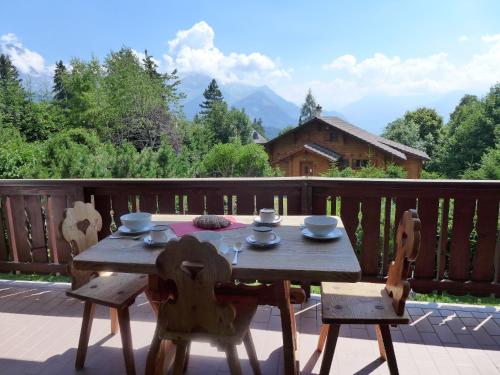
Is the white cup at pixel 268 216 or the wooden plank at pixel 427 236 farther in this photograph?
the wooden plank at pixel 427 236

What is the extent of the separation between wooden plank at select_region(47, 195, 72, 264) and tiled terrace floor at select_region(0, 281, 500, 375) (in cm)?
47

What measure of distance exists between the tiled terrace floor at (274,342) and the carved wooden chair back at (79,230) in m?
0.49

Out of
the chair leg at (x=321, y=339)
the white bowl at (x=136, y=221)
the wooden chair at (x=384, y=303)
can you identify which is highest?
the white bowl at (x=136, y=221)

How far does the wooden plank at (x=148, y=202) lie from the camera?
3074 mm

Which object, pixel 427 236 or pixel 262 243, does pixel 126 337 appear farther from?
pixel 427 236

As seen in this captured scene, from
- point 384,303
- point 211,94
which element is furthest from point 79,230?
point 211,94

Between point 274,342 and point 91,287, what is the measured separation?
115 cm

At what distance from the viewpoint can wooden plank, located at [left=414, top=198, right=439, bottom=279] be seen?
108 inches

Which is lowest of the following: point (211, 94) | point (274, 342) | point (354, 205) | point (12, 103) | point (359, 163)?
point (359, 163)

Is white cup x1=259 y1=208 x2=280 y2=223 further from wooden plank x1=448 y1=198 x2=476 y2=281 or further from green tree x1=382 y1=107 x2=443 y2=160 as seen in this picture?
green tree x1=382 y1=107 x2=443 y2=160

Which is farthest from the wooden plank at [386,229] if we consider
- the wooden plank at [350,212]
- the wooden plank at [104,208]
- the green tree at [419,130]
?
the green tree at [419,130]

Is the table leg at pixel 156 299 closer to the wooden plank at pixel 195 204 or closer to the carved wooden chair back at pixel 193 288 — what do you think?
the carved wooden chair back at pixel 193 288

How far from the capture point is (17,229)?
332cm

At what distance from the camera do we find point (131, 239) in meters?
1.97
